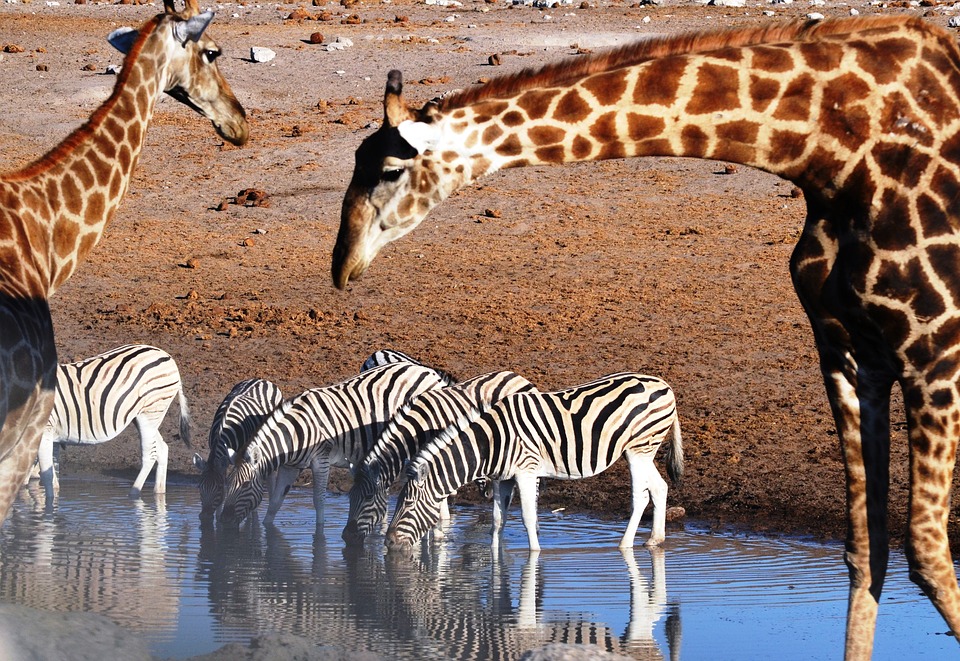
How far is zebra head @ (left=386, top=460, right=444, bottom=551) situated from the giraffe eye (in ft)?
15.2

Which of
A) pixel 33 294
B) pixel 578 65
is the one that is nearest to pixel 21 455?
pixel 33 294

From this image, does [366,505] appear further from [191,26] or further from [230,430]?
[191,26]

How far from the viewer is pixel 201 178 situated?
18344 mm

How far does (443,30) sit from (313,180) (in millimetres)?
8922

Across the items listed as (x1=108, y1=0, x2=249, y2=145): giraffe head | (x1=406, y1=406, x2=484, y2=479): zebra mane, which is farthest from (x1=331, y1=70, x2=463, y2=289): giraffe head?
(x1=406, y1=406, x2=484, y2=479): zebra mane

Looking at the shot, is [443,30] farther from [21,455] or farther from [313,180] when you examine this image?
[21,455]

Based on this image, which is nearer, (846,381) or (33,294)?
(846,381)

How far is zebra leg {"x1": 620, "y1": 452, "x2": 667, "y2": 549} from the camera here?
339 inches

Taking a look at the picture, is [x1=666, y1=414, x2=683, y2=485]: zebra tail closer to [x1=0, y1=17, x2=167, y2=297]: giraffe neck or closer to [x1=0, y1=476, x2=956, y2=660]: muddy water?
[x1=0, y1=476, x2=956, y2=660]: muddy water

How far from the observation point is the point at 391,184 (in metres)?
4.12

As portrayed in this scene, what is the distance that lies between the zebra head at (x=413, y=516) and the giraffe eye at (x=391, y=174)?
464 cm

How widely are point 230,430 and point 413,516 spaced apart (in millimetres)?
2043

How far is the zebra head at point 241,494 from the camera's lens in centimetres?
934

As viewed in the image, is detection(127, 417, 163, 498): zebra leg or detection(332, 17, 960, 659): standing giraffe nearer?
detection(332, 17, 960, 659): standing giraffe
